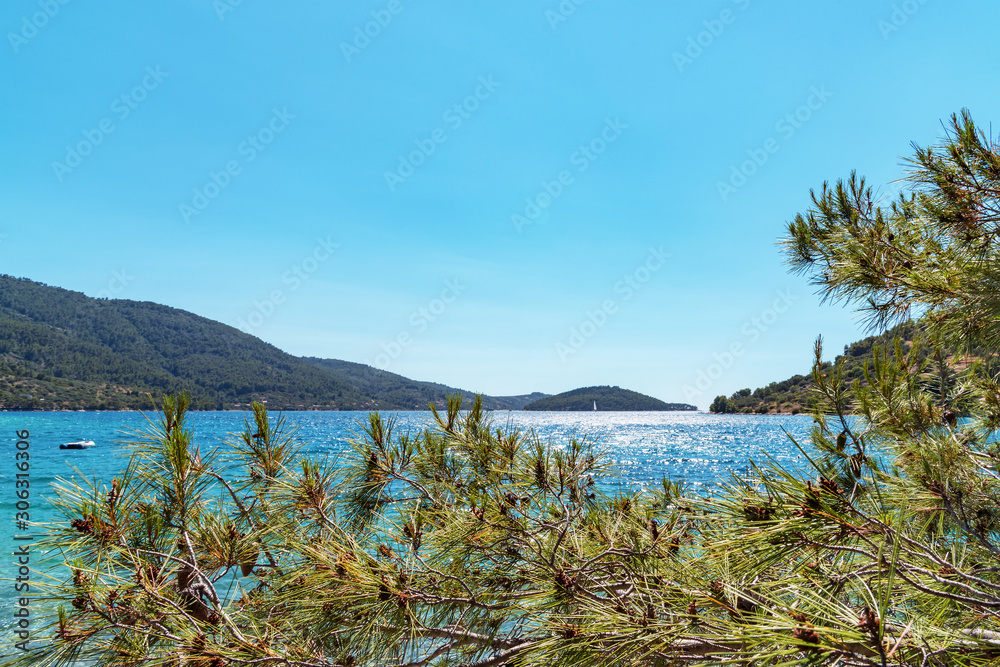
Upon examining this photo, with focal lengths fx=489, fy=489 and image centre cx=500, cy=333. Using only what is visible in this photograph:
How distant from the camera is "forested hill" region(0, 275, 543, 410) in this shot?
9162 centimetres

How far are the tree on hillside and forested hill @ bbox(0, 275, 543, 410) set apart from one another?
A: 81541 millimetres

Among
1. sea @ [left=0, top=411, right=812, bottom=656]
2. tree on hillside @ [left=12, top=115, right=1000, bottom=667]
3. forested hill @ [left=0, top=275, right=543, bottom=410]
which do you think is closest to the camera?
tree on hillside @ [left=12, top=115, right=1000, bottom=667]

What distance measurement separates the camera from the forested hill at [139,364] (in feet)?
301

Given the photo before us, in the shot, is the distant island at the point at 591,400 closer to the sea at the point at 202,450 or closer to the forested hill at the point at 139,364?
the forested hill at the point at 139,364

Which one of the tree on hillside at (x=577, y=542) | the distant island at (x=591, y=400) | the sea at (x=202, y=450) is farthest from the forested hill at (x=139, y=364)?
the tree on hillside at (x=577, y=542)

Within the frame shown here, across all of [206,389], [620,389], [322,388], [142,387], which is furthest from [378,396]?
[620,389]

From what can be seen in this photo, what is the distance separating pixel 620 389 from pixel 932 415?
138242mm

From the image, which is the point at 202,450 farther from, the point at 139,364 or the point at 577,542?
the point at 139,364

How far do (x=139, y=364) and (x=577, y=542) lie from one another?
14325cm

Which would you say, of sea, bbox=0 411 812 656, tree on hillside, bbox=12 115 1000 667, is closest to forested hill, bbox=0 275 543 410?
sea, bbox=0 411 812 656

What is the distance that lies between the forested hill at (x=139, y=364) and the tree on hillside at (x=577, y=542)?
81.5 m

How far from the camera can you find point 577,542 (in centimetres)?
228

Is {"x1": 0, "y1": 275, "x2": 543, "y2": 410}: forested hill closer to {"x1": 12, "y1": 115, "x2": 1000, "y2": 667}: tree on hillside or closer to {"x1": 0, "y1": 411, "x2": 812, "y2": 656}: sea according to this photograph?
{"x1": 0, "y1": 411, "x2": 812, "y2": 656}: sea

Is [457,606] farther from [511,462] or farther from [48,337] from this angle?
[48,337]
